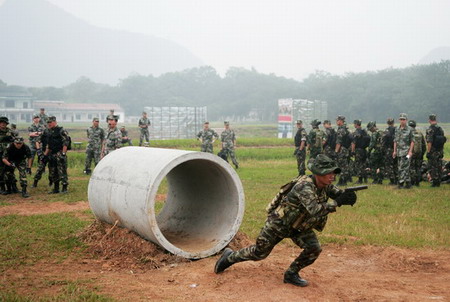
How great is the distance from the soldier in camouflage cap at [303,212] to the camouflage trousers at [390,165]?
1073cm

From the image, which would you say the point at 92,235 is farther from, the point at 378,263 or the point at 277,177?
the point at 277,177

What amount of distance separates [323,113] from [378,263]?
46505 millimetres

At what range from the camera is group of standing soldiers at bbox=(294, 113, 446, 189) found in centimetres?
1450

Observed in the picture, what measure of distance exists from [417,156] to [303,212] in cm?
1022

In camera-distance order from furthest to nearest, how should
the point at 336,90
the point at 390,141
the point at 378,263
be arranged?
1. the point at 336,90
2. the point at 390,141
3. the point at 378,263

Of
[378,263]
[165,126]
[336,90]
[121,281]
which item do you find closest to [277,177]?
[378,263]

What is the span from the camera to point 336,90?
7450cm

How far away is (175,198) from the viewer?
9.95m

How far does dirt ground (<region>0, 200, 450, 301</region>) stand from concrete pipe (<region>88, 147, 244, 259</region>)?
1.16 ft

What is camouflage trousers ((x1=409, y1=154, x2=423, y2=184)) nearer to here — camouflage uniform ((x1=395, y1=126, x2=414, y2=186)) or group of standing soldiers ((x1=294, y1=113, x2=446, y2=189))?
group of standing soldiers ((x1=294, y1=113, x2=446, y2=189))

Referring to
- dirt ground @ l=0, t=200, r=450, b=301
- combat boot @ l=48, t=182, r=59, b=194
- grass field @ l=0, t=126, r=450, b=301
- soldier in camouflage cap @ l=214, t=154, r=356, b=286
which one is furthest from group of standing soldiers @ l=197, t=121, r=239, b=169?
soldier in camouflage cap @ l=214, t=154, r=356, b=286

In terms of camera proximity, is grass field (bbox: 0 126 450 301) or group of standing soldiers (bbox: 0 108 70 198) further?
group of standing soldiers (bbox: 0 108 70 198)

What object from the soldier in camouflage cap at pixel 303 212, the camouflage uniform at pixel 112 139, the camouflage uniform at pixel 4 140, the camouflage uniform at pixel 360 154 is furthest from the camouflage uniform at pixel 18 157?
the camouflage uniform at pixel 360 154

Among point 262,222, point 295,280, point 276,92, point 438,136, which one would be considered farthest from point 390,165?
point 276,92
